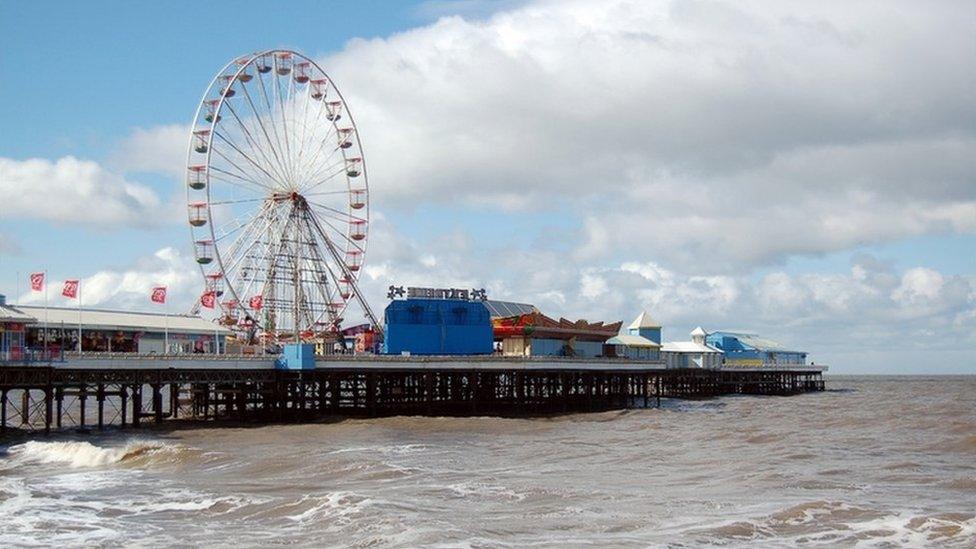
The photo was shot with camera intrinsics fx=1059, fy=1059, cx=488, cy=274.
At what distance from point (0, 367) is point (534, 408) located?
32409 mm

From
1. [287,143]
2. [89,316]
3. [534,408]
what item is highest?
[287,143]

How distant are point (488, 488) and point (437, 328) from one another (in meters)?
39.7

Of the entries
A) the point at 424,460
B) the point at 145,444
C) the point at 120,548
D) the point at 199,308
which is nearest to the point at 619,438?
the point at 424,460

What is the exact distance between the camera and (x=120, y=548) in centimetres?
2095

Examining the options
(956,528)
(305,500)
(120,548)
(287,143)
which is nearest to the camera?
(120,548)

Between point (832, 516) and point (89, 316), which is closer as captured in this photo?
point (832, 516)

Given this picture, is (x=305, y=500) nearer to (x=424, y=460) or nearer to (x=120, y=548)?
(x=120, y=548)

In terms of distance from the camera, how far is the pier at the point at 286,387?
45719 millimetres

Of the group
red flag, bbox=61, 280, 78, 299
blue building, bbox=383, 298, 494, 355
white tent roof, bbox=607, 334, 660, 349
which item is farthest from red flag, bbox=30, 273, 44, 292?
white tent roof, bbox=607, 334, 660, 349

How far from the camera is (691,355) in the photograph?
3964 inches

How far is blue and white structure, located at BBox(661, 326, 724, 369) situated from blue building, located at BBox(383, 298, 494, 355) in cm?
2962

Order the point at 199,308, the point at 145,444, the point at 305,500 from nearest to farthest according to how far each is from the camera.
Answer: the point at 305,500
the point at 145,444
the point at 199,308

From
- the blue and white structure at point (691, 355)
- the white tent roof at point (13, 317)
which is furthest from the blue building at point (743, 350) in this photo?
the white tent roof at point (13, 317)

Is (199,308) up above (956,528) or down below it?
above
